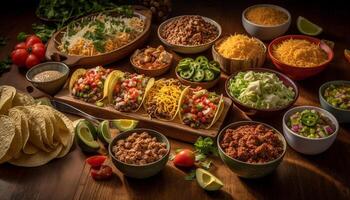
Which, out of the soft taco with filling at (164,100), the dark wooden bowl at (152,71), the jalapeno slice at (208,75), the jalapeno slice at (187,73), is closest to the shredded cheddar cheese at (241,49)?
the jalapeno slice at (208,75)

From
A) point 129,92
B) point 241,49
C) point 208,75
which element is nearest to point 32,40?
point 129,92

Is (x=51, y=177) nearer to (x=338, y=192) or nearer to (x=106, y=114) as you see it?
(x=106, y=114)

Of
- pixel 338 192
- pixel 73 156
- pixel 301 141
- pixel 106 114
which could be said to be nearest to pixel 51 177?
pixel 73 156

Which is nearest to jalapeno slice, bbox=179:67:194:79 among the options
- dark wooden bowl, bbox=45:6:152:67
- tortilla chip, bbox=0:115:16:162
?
dark wooden bowl, bbox=45:6:152:67

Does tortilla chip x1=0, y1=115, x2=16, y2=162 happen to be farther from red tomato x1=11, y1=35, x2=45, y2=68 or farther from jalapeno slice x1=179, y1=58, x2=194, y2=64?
jalapeno slice x1=179, y1=58, x2=194, y2=64

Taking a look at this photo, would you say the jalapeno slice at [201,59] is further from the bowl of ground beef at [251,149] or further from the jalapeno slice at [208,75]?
the bowl of ground beef at [251,149]
